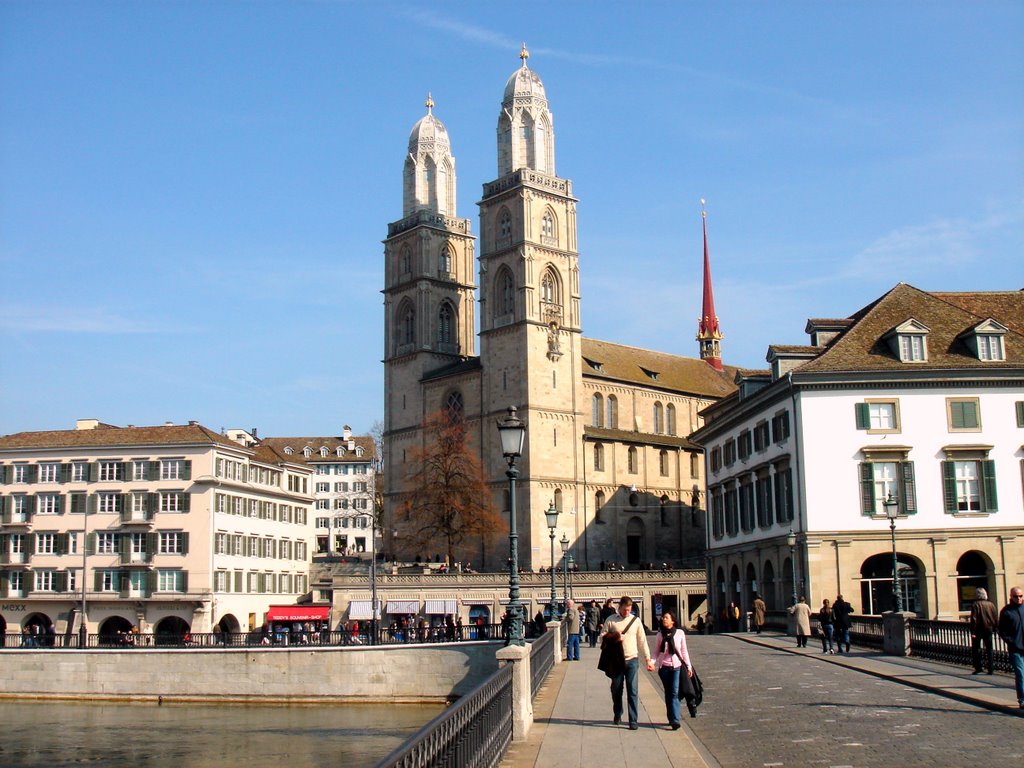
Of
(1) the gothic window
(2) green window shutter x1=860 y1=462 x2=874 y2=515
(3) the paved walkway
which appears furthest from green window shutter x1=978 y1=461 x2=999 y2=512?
(1) the gothic window

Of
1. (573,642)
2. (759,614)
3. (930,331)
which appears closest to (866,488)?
(759,614)

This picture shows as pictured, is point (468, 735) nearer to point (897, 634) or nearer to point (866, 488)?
point (897, 634)

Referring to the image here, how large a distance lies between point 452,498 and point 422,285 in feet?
77.8

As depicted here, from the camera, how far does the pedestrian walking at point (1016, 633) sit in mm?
18922

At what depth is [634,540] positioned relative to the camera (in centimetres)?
9662

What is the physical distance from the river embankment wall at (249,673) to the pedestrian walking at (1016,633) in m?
30.5

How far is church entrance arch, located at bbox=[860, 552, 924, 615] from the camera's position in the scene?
48.7 m

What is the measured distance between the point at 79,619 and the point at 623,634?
67.0 metres

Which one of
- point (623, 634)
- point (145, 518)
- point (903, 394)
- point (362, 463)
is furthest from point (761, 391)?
point (362, 463)

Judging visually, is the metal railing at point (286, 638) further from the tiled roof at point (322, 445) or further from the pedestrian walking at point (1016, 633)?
the tiled roof at point (322, 445)

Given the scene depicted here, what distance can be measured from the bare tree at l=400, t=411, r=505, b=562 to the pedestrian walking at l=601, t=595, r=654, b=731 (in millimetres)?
68409

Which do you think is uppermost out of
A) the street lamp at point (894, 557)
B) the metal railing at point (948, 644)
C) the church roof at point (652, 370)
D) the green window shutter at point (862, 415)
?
the church roof at point (652, 370)

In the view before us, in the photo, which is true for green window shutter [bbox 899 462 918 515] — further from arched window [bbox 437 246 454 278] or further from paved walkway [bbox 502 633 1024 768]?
arched window [bbox 437 246 454 278]

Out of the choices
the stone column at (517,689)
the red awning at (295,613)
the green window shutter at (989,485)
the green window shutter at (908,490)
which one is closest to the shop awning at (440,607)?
the red awning at (295,613)
